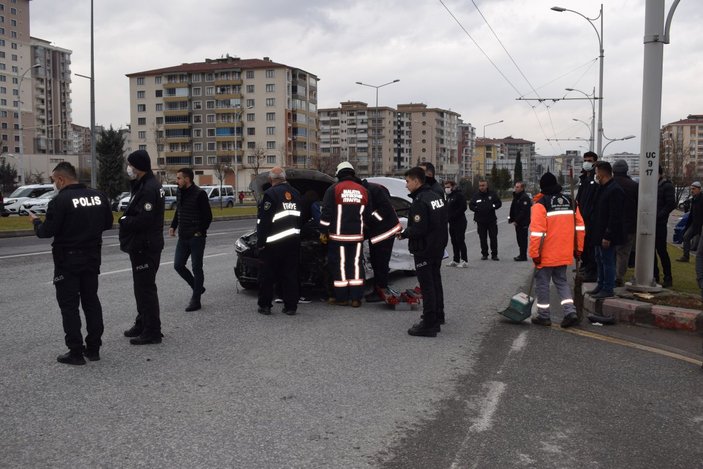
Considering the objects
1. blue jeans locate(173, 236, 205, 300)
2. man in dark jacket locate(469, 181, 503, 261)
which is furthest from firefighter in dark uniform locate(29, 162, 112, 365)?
man in dark jacket locate(469, 181, 503, 261)

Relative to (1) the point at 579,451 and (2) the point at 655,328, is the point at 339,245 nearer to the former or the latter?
(2) the point at 655,328

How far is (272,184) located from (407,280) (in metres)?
3.85

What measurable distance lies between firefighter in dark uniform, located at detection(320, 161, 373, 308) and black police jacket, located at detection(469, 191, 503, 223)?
6325mm

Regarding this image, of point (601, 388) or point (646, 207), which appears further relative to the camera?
point (646, 207)

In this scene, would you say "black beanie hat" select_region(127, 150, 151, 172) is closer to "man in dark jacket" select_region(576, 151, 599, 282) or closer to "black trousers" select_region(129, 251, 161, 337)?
"black trousers" select_region(129, 251, 161, 337)

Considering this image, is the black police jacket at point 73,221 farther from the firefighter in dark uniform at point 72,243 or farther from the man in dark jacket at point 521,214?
the man in dark jacket at point 521,214

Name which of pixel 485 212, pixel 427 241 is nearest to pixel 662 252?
pixel 485 212

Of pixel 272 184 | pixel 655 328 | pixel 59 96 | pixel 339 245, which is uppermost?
pixel 59 96

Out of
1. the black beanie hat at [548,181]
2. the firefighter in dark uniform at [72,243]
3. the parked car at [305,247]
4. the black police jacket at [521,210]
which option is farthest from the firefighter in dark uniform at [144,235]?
the black police jacket at [521,210]

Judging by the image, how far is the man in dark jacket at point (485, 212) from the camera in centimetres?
1443

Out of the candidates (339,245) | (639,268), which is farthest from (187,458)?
(639,268)

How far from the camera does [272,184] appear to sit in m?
8.30

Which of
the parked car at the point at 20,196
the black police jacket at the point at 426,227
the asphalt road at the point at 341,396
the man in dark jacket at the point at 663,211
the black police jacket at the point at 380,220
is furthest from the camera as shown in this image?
the parked car at the point at 20,196

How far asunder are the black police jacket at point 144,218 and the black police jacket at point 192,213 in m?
1.69
